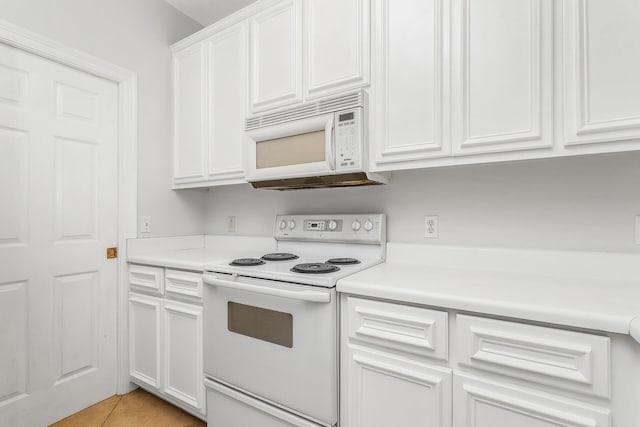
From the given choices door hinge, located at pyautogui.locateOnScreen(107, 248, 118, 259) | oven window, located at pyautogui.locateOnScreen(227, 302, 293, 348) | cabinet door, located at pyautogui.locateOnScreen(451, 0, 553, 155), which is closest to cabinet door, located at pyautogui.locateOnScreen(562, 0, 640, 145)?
cabinet door, located at pyautogui.locateOnScreen(451, 0, 553, 155)

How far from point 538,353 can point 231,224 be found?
6.95 feet

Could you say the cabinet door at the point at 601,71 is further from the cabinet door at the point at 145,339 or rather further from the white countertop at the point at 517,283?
the cabinet door at the point at 145,339

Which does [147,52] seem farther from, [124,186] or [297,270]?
[297,270]

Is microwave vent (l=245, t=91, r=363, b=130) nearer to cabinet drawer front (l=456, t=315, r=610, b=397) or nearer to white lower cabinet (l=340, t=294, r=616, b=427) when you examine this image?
white lower cabinet (l=340, t=294, r=616, b=427)

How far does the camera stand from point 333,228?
1914mm

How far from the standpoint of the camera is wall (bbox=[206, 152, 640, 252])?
1296mm

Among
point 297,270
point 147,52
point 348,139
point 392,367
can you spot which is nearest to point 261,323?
point 297,270

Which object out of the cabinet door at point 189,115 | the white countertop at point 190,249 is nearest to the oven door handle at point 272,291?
the white countertop at point 190,249

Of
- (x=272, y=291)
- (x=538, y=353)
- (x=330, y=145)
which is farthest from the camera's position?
(x=330, y=145)

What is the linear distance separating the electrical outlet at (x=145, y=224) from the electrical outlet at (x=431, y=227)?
→ 1.87 m

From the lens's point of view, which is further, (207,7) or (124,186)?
(207,7)

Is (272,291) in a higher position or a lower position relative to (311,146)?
lower

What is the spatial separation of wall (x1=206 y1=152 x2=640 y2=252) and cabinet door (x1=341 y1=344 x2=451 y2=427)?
0.74m

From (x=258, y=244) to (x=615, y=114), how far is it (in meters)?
2.02
